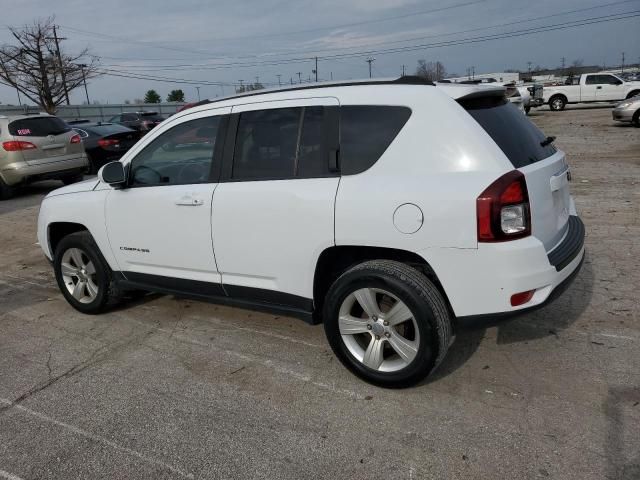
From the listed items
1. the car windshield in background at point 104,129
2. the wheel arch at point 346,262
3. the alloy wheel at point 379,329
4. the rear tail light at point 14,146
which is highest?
the car windshield in background at point 104,129

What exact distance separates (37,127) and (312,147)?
10242 mm

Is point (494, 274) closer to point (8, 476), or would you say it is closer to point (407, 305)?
point (407, 305)

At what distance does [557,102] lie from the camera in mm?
29438

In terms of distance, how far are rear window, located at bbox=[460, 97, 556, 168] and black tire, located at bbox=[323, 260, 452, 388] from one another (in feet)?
2.81

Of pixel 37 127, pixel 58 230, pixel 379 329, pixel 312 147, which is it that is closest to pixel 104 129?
pixel 37 127

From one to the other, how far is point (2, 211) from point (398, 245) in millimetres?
10115

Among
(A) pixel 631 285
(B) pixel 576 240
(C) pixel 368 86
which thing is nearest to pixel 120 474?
(C) pixel 368 86

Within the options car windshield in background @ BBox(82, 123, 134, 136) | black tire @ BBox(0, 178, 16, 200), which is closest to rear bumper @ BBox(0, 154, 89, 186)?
black tire @ BBox(0, 178, 16, 200)

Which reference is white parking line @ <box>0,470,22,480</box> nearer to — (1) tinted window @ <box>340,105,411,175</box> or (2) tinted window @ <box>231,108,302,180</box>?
(2) tinted window @ <box>231,108,302,180</box>

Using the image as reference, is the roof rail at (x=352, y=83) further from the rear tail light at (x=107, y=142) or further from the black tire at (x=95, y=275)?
the rear tail light at (x=107, y=142)

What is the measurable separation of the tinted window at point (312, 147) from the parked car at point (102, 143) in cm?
1203

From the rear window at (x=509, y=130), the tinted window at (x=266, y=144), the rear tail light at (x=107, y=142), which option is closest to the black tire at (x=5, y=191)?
the rear tail light at (x=107, y=142)

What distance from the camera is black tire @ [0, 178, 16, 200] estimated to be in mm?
11391

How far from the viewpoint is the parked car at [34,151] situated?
11.1 m
